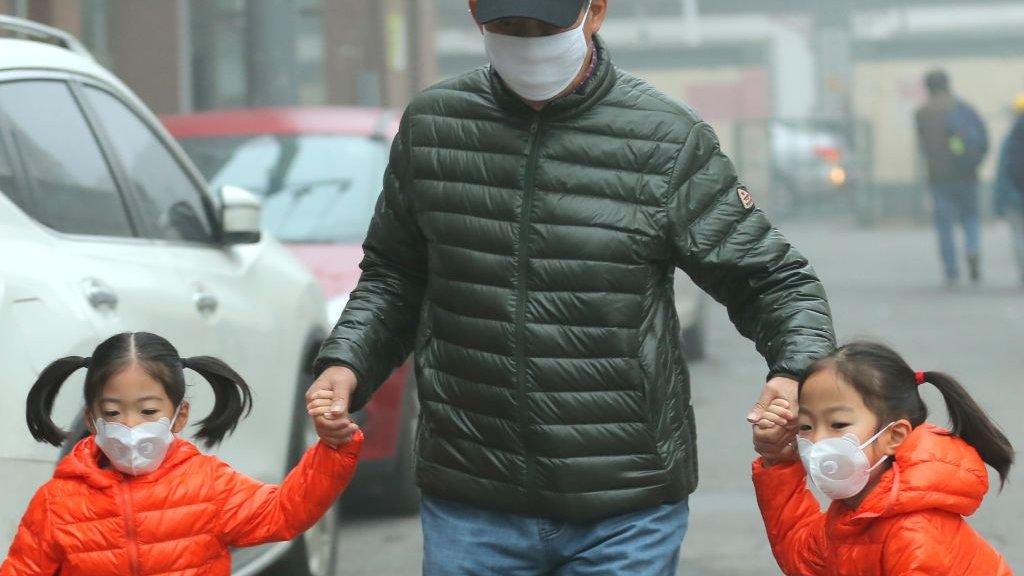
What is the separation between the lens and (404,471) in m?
7.36

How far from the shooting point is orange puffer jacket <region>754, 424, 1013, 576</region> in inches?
126

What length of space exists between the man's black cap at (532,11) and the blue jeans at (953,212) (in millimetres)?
14801

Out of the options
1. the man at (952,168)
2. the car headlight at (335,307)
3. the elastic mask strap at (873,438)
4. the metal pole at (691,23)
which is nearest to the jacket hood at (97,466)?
the elastic mask strap at (873,438)

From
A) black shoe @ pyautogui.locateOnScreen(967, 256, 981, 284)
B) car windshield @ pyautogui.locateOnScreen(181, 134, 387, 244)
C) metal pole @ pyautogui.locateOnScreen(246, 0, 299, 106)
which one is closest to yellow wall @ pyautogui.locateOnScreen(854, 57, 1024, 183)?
black shoe @ pyautogui.locateOnScreen(967, 256, 981, 284)

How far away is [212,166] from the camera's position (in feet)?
28.8

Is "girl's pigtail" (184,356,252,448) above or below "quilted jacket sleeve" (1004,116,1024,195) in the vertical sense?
above

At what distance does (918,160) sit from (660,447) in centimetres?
2831

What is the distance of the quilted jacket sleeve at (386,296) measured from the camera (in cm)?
356

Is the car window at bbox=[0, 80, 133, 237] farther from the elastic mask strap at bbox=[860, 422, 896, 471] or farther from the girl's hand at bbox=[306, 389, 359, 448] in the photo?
the elastic mask strap at bbox=[860, 422, 896, 471]

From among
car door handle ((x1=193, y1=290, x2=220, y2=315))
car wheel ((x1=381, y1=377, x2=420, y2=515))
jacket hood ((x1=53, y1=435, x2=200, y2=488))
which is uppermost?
jacket hood ((x1=53, y1=435, x2=200, y2=488))

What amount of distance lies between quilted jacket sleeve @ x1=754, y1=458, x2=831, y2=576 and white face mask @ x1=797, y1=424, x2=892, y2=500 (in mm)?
119

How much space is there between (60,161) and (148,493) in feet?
4.79

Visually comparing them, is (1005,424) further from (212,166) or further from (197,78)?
(197,78)

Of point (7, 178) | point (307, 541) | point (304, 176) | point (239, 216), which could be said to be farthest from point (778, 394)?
point (304, 176)
